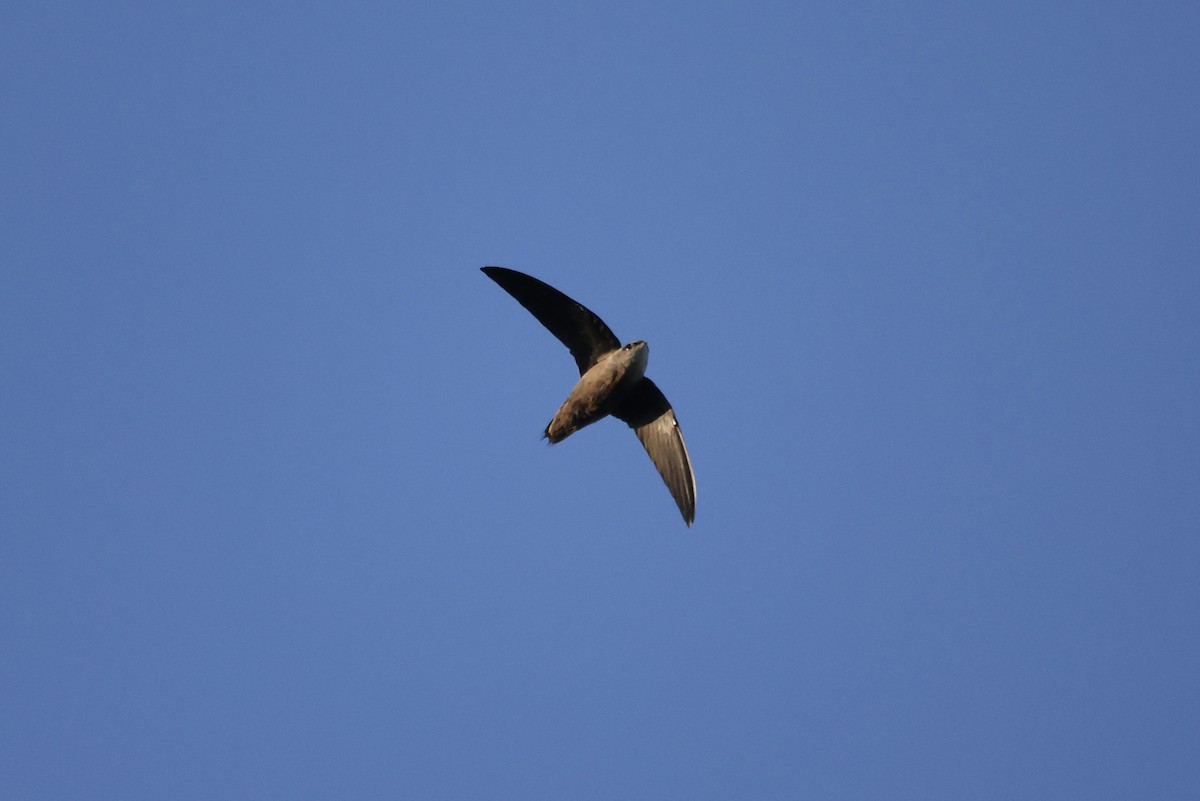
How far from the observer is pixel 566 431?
1309 centimetres

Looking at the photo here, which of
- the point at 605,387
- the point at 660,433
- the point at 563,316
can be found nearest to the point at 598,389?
the point at 605,387

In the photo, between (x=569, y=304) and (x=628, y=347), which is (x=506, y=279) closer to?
(x=569, y=304)

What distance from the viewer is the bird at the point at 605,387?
1307cm

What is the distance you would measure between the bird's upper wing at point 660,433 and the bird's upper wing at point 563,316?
34.0 inches

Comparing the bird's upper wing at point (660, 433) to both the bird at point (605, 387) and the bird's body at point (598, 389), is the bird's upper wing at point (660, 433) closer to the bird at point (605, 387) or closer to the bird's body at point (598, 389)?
the bird at point (605, 387)

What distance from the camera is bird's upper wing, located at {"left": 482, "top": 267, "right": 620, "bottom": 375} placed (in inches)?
537

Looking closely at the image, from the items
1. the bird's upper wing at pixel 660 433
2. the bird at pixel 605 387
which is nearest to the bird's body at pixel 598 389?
the bird at pixel 605 387

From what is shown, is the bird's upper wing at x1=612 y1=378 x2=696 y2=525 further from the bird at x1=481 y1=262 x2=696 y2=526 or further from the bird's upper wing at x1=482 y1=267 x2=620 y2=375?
the bird's upper wing at x1=482 y1=267 x2=620 y2=375

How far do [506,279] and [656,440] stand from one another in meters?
3.34

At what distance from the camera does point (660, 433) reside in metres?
13.7

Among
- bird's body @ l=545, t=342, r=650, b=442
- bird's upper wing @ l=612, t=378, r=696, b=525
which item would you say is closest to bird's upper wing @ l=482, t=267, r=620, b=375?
bird's body @ l=545, t=342, r=650, b=442

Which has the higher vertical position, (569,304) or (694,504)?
(569,304)

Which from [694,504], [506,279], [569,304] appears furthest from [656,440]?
[506,279]

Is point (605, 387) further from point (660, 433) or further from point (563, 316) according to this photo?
point (563, 316)
